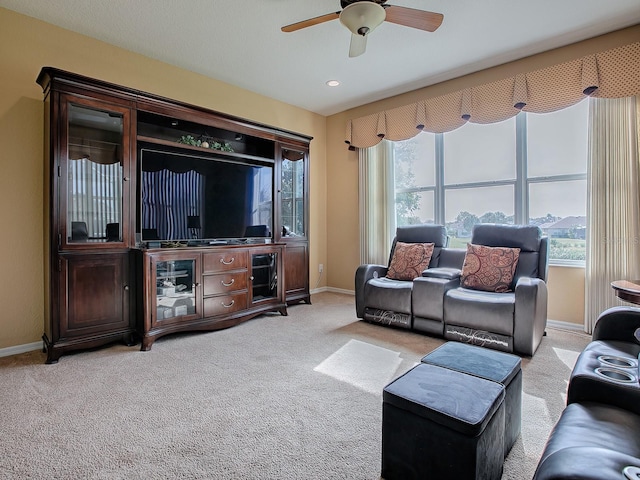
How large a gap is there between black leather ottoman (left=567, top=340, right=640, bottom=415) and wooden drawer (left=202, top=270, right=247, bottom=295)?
9.44 ft

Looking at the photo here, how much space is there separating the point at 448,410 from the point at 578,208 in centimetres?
318

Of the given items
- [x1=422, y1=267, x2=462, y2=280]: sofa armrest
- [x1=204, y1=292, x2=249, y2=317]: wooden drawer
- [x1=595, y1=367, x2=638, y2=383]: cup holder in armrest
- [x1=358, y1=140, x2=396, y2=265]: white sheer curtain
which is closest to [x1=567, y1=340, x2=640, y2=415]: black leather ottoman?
[x1=595, y1=367, x2=638, y2=383]: cup holder in armrest

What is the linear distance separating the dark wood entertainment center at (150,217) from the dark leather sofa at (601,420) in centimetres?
290

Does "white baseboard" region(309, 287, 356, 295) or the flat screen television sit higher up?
the flat screen television

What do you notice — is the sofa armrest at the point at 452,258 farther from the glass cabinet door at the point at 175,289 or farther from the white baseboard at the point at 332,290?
the glass cabinet door at the point at 175,289

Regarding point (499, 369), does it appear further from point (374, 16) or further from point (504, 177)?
point (504, 177)

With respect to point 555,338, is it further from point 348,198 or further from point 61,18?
point 61,18

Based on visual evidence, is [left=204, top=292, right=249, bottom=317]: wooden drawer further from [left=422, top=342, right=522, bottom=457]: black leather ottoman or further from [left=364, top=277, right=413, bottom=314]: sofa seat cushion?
[left=422, top=342, right=522, bottom=457]: black leather ottoman

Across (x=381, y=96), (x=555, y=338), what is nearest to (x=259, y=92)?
(x=381, y=96)

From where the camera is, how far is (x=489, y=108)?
3.71 metres

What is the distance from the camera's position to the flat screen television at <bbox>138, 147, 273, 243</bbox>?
320 centimetres

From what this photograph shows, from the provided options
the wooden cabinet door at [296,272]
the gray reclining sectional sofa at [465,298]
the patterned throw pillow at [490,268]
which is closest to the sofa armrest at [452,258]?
the gray reclining sectional sofa at [465,298]

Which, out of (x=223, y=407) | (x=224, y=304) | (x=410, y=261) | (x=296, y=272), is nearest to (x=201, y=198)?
(x=224, y=304)

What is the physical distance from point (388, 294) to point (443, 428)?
2.28 metres
